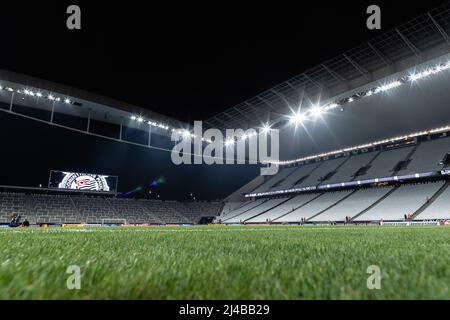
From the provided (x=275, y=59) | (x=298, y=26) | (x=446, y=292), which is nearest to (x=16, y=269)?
(x=446, y=292)

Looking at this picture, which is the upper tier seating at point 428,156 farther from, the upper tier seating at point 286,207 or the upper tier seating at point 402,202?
the upper tier seating at point 286,207

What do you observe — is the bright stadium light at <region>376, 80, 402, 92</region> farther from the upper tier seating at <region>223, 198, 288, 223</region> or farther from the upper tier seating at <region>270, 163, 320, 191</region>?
the upper tier seating at <region>223, 198, 288, 223</region>

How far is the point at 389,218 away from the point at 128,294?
74.9 feet

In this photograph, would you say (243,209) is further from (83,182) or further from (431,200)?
(431,200)

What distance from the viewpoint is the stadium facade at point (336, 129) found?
59.6ft

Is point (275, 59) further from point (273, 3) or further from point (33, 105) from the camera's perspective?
point (33, 105)

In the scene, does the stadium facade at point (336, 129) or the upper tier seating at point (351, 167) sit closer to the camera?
the stadium facade at point (336, 129)

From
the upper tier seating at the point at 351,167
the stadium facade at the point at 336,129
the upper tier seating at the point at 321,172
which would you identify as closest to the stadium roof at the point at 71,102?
the stadium facade at the point at 336,129

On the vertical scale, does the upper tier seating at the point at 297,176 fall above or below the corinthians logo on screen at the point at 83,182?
above

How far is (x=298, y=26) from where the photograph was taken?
476 inches
